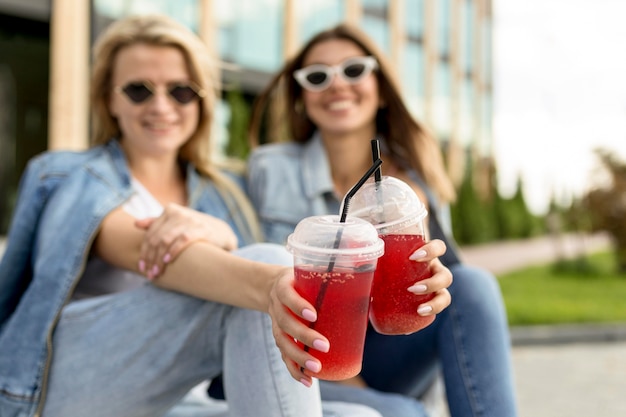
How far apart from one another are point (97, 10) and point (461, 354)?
36.4 ft

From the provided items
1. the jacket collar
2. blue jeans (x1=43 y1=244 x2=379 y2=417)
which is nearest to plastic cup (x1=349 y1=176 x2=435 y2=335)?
blue jeans (x1=43 y1=244 x2=379 y2=417)

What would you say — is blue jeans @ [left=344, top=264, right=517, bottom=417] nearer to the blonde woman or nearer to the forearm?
the blonde woman

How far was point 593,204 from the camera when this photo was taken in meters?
14.5

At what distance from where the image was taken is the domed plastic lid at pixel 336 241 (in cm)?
135

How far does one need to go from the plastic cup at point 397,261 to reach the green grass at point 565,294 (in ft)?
21.9

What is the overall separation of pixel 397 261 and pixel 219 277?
60 centimetres

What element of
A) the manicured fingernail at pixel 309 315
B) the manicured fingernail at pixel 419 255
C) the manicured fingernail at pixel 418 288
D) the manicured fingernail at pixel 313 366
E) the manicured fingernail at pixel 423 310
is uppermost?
the manicured fingernail at pixel 419 255

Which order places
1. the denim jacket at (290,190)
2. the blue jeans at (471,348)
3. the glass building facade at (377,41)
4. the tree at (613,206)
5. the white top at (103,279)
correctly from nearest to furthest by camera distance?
the blue jeans at (471,348)
the white top at (103,279)
the denim jacket at (290,190)
the glass building facade at (377,41)
the tree at (613,206)

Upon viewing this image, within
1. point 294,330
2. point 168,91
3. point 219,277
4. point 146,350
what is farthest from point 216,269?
point 168,91

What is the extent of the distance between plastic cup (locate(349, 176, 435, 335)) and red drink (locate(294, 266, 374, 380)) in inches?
4.2

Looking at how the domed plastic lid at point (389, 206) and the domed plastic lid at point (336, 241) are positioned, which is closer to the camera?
the domed plastic lid at point (336, 241)

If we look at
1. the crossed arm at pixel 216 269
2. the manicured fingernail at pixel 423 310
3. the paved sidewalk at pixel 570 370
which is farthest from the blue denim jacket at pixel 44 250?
the paved sidewalk at pixel 570 370

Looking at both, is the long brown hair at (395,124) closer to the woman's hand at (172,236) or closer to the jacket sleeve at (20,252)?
the woman's hand at (172,236)

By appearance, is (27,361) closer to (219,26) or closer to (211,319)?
(211,319)
